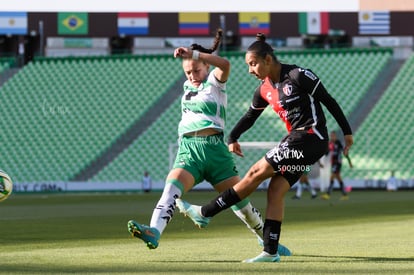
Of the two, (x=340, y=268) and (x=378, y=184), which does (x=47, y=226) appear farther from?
(x=378, y=184)

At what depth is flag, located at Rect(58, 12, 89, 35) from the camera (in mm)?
46062

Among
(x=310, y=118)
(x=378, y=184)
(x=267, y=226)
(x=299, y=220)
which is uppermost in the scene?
(x=310, y=118)

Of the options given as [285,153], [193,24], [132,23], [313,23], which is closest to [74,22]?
[132,23]

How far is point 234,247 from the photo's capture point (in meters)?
9.24

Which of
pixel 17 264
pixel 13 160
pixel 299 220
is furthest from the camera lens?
pixel 13 160

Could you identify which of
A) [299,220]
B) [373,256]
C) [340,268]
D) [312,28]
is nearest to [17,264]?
[340,268]

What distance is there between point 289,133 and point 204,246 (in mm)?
2117

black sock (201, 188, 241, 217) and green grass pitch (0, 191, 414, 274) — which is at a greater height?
black sock (201, 188, 241, 217)

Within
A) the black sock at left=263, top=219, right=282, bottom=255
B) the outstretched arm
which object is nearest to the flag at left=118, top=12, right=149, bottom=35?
the outstretched arm

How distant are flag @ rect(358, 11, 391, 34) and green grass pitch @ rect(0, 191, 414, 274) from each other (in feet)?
100

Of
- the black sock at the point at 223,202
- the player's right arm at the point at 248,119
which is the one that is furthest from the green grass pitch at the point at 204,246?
the player's right arm at the point at 248,119

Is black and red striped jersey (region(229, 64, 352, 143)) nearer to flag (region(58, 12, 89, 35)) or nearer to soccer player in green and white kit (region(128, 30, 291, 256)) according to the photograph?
soccer player in green and white kit (region(128, 30, 291, 256))

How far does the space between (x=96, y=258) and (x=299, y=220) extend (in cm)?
779

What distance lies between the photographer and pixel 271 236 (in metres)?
7.68
